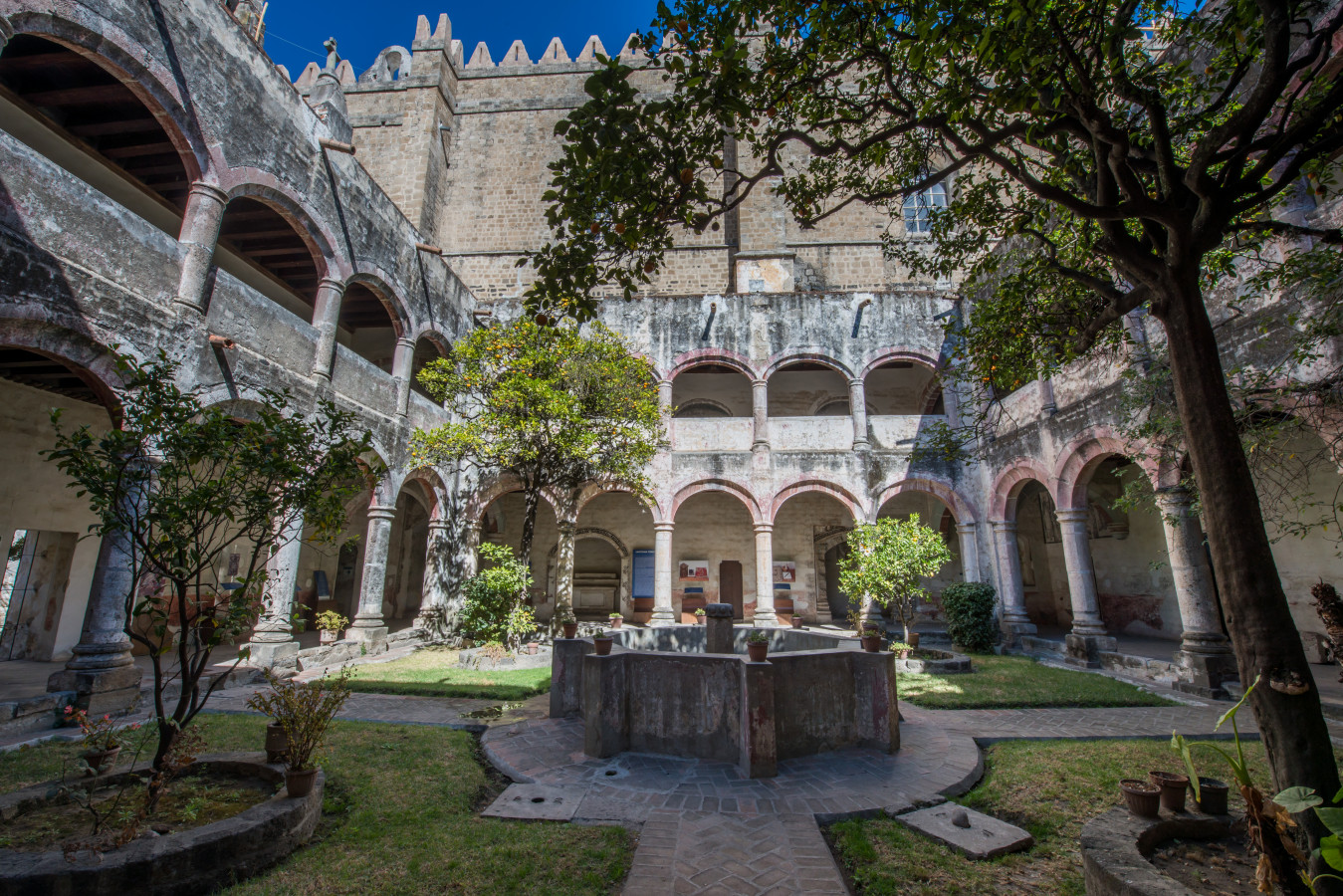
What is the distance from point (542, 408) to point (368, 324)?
5955 mm

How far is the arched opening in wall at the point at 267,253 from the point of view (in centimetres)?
966

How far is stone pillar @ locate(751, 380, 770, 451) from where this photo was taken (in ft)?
44.3

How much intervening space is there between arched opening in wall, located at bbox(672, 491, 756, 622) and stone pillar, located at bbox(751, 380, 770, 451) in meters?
2.65

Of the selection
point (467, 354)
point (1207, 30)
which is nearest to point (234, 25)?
point (467, 354)

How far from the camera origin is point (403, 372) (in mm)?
11664

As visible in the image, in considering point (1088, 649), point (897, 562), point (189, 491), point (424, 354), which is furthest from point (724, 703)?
point (424, 354)

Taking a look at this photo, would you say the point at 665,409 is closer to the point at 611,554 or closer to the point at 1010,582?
the point at 611,554

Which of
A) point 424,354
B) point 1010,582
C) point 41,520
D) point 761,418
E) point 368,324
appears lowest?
point 1010,582

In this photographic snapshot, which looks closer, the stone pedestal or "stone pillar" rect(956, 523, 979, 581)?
the stone pedestal

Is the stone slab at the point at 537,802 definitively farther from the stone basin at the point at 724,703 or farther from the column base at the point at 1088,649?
the column base at the point at 1088,649

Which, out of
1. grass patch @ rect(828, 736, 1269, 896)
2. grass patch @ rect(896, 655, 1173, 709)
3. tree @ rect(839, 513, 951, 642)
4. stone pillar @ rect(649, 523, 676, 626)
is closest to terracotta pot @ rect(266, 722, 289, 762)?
grass patch @ rect(828, 736, 1269, 896)

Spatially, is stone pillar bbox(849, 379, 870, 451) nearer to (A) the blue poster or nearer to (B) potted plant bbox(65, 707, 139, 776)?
(A) the blue poster

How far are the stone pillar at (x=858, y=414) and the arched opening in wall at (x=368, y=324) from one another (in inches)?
380

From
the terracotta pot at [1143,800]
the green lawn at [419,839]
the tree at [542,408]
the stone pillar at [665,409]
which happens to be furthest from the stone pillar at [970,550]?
the green lawn at [419,839]
